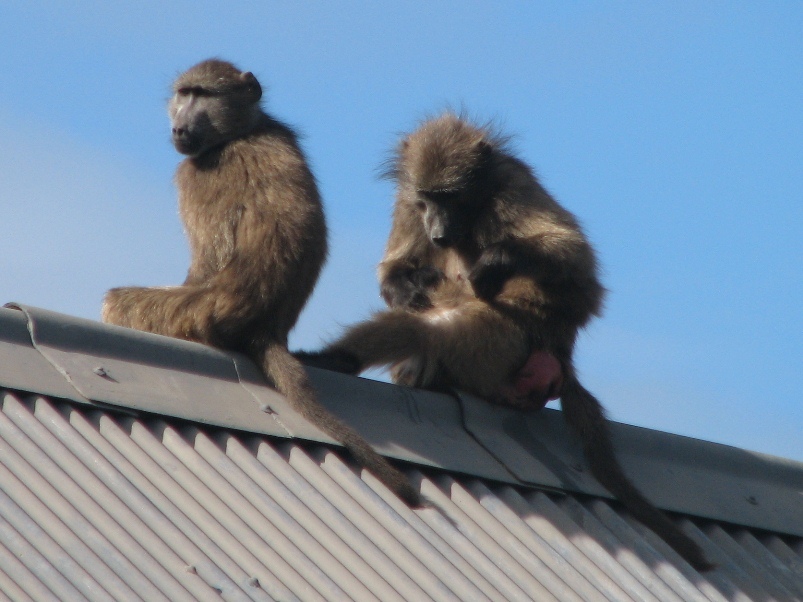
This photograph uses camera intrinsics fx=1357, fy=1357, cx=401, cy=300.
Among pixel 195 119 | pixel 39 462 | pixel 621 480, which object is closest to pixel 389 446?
pixel 621 480

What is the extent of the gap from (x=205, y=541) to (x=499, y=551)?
112cm

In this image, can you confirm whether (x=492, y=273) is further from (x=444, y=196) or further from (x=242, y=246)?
(x=242, y=246)

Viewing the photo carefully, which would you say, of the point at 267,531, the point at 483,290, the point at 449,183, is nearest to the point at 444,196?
the point at 449,183

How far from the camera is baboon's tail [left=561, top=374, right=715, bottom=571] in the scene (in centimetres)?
521

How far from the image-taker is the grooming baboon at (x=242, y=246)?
18.3 feet

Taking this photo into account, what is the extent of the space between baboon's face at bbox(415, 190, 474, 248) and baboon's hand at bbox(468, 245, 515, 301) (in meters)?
0.29

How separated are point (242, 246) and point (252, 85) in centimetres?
133

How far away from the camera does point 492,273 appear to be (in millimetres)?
6418

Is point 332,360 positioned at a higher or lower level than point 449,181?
lower

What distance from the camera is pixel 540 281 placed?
6.44 meters

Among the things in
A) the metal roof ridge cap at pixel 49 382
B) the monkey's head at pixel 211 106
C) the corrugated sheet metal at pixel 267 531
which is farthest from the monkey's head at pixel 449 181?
the metal roof ridge cap at pixel 49 382

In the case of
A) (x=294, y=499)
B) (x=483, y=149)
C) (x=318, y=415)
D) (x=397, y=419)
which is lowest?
(x=294, y=499)

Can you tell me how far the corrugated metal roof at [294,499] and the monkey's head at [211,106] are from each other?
5.34 ft

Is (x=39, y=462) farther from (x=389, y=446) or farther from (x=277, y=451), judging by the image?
(x=389, y=446)
